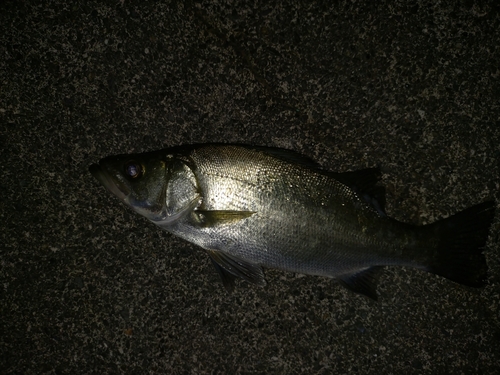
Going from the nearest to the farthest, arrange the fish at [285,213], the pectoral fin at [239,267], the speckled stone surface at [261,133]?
the fish at [285,213] → the pectoral fin at [239,267] → the speckled stone surface at [261,133]

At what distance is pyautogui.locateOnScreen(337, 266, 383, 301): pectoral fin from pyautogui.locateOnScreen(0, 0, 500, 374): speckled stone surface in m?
0.21

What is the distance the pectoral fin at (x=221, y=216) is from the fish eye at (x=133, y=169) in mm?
370

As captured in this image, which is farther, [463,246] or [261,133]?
[261,133]

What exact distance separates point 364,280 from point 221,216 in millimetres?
871

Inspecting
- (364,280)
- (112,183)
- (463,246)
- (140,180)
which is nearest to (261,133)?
(140,180)

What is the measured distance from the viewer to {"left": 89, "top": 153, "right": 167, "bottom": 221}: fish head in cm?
182

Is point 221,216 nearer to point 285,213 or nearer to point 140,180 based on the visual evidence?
point 285,213

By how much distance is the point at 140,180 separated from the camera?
1.82 meters

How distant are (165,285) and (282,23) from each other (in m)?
1.75

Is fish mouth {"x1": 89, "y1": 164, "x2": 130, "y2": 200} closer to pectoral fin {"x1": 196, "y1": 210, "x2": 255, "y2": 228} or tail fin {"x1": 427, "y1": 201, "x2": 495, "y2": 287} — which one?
pectoral fin {"x1": 196, "y1": 210, "x2": 255, "y2": 228}

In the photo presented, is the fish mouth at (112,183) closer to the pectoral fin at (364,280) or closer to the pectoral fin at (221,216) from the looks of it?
Result: the pectoral fin at (221,216)

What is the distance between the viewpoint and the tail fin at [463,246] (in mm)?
1830

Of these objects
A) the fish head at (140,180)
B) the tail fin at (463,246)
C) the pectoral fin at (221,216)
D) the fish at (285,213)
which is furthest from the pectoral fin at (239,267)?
the tail fin at (463,246)

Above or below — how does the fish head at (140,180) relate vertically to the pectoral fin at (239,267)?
above
